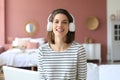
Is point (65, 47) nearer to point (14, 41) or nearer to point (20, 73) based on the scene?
point (20, 73)

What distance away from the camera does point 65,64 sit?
1.66m

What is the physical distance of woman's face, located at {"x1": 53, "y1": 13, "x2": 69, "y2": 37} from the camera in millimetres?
1686

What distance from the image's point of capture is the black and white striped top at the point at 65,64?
1655 mm

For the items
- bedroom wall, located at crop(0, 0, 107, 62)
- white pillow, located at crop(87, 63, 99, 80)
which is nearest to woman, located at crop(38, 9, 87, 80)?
white pillow, located at crop(87, 63, 99, 80)

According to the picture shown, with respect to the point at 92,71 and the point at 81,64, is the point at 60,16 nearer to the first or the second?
the point at 81,64

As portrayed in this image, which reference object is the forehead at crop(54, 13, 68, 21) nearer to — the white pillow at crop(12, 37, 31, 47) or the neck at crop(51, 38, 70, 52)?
the neck at crop(51, 38, 70, 52)

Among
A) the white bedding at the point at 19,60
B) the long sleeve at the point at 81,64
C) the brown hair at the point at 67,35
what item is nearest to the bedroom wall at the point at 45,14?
the white bedding at the point at 19,60

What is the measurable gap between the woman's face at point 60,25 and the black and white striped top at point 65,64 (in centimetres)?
12

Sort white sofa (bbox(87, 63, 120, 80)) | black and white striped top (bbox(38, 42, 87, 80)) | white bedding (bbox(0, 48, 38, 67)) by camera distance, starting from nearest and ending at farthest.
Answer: black and white striped top (bbox(38, 42, 87, 80)), white sofa (bbox(87, 63, 120, 80)), white bedding (bbox(0, 48, 38, 67))

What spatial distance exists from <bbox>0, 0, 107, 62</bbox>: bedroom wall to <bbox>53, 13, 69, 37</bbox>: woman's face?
23.5ft

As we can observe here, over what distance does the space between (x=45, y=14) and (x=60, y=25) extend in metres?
7.23

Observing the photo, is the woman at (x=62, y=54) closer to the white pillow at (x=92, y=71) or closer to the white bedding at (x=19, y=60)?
the white pillow at (x=92, y=71)


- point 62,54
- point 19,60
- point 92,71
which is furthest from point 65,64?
point 19,60

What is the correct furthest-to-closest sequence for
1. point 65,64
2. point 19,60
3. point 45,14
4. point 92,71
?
point 45,14 → point 19,60 → point 92,71 → point 65,64
